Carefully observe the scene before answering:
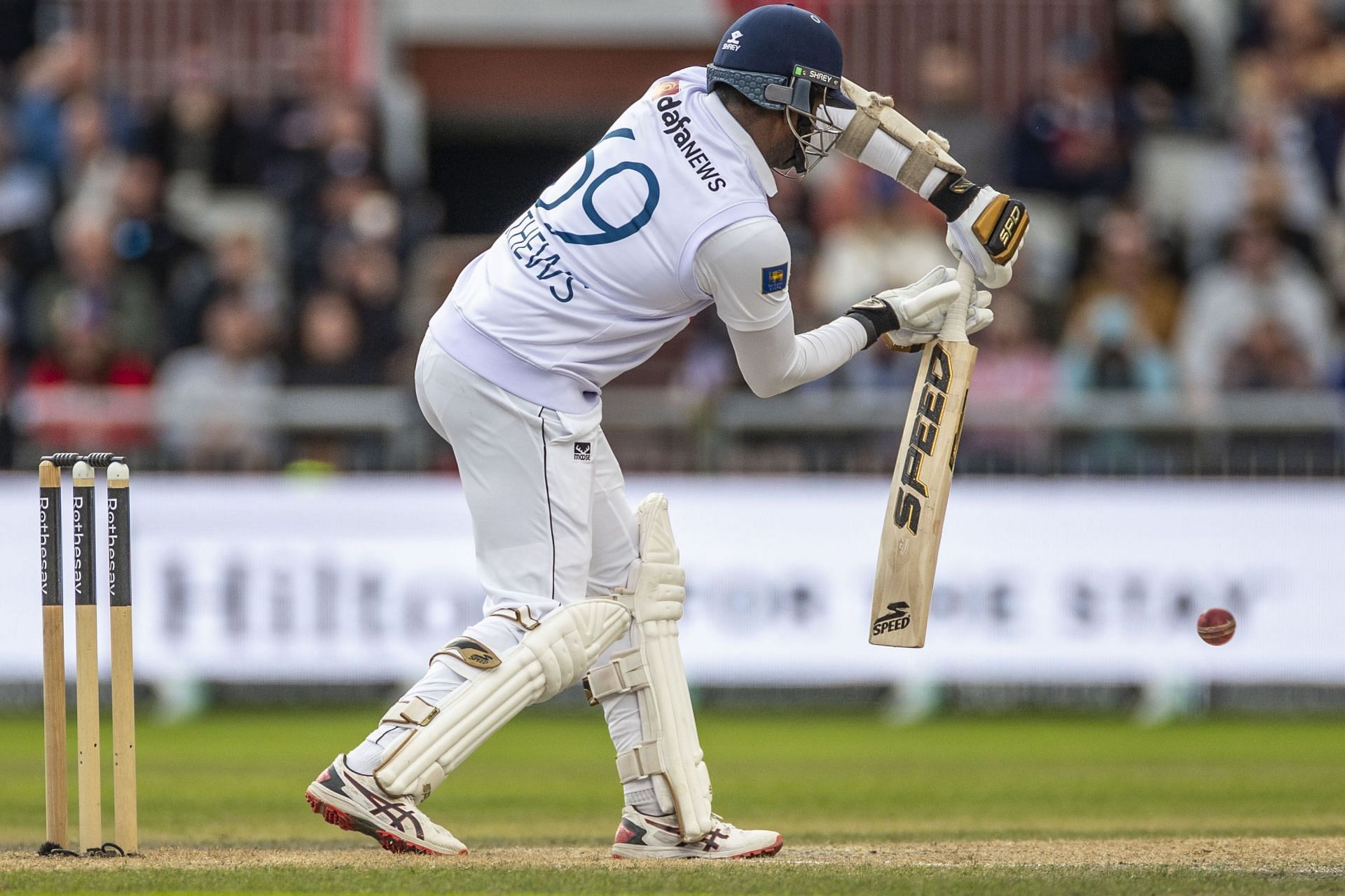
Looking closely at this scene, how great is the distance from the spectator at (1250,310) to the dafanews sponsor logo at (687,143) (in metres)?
7.38

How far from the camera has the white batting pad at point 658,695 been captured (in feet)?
19.5

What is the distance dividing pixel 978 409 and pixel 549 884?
7.01 meters

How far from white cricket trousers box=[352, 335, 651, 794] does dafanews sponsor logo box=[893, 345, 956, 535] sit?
3.29 feet

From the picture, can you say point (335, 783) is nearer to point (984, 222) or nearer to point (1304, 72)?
point (984, 222)

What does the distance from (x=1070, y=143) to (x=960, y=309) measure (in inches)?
321

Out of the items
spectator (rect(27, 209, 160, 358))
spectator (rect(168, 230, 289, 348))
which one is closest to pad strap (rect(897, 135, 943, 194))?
spectator (rect(168, 230, 289, 348))

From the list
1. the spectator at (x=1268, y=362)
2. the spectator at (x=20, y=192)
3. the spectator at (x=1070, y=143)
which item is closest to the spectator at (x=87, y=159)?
the spectator at (x=20, y=192)

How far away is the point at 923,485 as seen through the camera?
20.2 feet

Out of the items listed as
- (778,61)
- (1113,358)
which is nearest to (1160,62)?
(1113,358)

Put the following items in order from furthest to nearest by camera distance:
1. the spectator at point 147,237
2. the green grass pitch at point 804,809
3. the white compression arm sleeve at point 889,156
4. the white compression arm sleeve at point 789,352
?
the spectator at point 147,237
the white compression arm sleeve at point 889,156
the white compression arm sleeve at point 789,352
the green grass pitch at point 804,809

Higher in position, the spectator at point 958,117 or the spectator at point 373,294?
the spectator at point 958,117

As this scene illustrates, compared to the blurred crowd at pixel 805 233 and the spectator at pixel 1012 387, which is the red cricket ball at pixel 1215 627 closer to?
the spectator at pixel 1012 387

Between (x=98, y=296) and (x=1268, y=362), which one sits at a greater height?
(x=98, y=296)

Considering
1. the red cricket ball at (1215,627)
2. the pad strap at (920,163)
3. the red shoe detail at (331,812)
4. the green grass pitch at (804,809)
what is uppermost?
the pad strap at (920,163)
